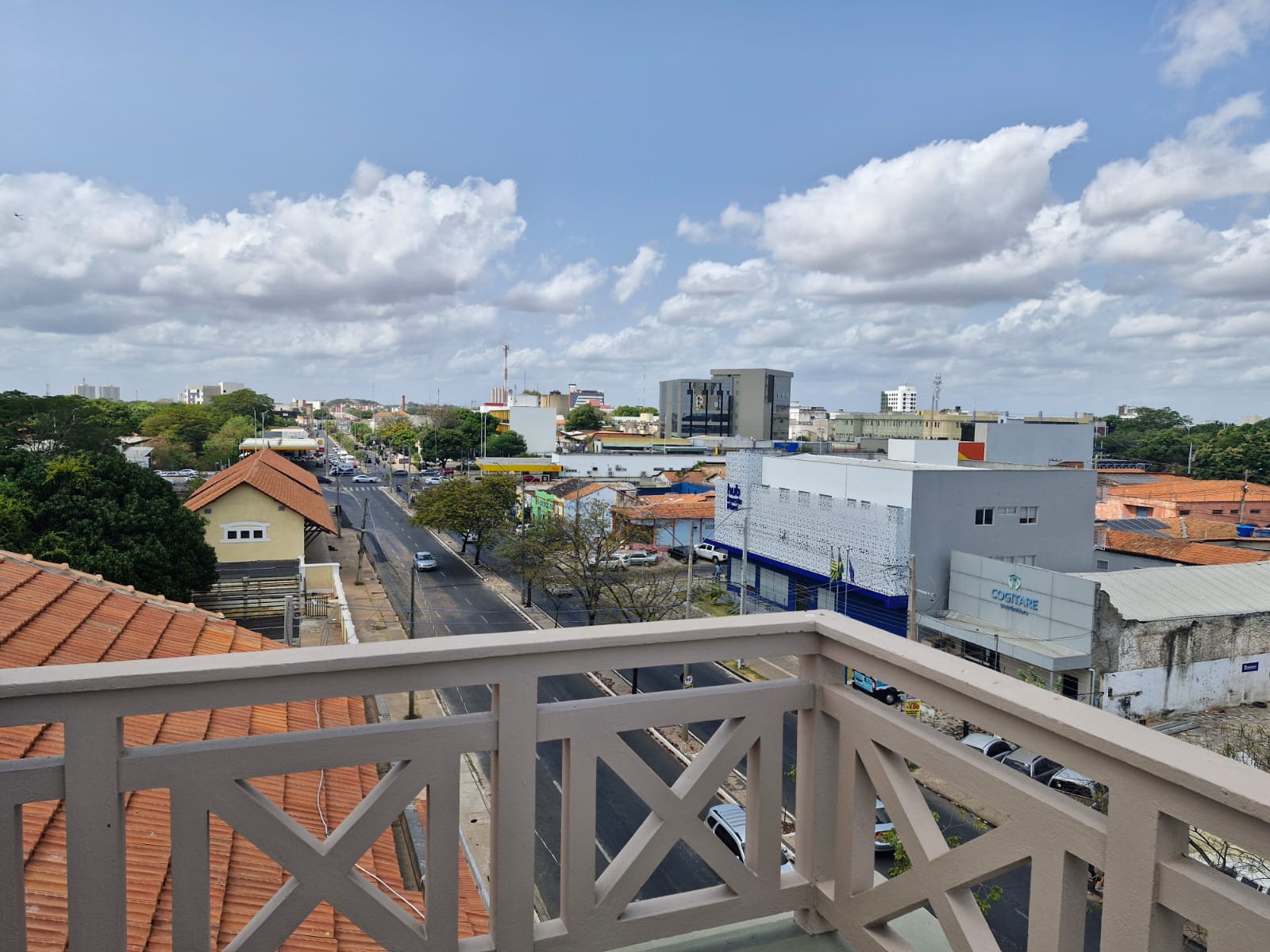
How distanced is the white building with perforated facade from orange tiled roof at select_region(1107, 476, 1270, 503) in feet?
69.0

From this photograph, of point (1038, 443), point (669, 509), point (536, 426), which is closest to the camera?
point (669, 509)

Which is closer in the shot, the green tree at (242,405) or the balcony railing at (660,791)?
the balcony railing at (660,791)

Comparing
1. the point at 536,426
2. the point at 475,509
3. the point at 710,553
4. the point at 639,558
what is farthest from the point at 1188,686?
the point at 536,426

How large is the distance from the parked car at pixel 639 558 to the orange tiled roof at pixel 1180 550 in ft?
52.4

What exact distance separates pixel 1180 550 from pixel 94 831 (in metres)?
30.9

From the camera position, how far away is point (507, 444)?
228 feet

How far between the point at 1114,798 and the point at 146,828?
265 centimetres

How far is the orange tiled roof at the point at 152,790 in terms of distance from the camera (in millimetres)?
2283

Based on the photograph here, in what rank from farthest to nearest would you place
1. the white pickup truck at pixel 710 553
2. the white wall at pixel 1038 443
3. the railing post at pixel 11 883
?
the white wall at pixel 1038 443 → the white pickup truck at pixel 710 553 → the railing post at pixel 11 883

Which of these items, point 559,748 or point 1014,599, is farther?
point 1014,599

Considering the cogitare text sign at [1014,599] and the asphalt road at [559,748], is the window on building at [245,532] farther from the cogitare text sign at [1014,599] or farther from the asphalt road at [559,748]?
the cogitare text sign at [1014,599]

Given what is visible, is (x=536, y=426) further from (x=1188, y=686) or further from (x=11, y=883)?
(x=11, y=883)

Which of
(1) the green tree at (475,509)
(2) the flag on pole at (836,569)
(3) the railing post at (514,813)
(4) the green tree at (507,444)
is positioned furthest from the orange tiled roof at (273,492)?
(4) the green tree at (507,444)

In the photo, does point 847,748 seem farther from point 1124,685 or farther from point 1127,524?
point 1127,524
